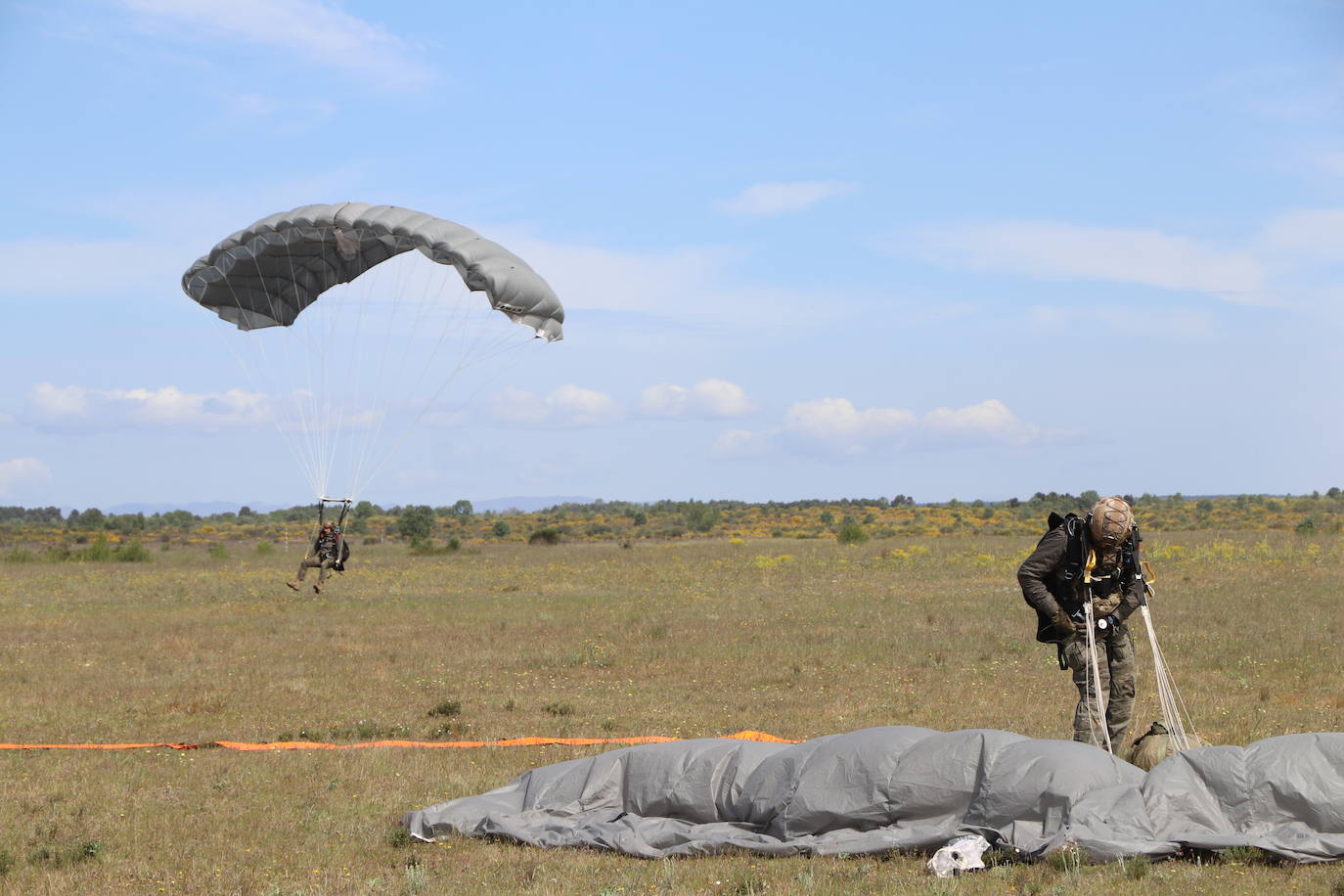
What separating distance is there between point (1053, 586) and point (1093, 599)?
0.35 metres

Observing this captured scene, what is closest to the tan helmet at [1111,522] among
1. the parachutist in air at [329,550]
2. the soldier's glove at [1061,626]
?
the soldier's glove at [1061,626]

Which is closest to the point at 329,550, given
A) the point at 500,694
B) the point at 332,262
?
the point at 332,262

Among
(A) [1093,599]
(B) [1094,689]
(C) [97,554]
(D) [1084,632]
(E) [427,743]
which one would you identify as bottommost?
(E) [427,743]

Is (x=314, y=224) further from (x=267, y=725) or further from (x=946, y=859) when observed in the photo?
(x=946, y=859)

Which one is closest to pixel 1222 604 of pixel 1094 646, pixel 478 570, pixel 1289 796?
pixel 1094 646

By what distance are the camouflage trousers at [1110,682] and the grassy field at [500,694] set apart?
2262mm

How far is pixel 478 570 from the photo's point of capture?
125 ft

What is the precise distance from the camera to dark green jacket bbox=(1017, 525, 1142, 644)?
375 inches

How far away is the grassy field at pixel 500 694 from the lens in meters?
7.85

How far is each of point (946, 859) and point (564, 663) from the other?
449 inches

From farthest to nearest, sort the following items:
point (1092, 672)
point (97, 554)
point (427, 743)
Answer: point (97, 554) → point (427, 743) → point (1092, 672)

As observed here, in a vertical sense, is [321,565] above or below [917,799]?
above

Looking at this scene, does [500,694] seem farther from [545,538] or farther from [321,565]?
[545,538]

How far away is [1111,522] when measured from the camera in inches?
366
